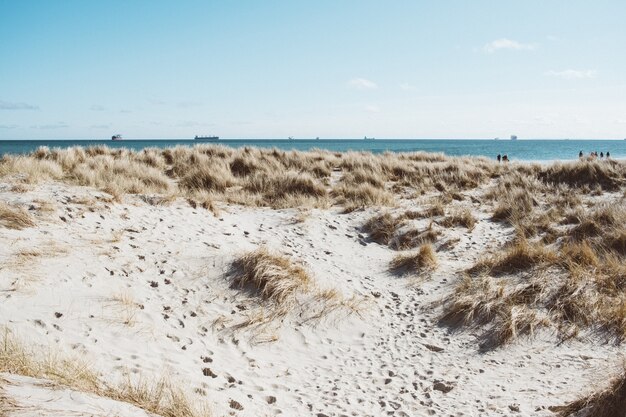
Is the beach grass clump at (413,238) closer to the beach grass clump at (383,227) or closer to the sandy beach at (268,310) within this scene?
the sandy beach at (268,310)

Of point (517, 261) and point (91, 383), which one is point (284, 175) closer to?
point (517, 261)

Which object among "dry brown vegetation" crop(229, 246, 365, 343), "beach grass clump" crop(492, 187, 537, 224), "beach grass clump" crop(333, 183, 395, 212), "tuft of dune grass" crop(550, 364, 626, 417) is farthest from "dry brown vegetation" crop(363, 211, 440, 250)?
"tuft of dune grass" crop(550, 364, 626, 417)

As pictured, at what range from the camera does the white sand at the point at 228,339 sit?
496 cm

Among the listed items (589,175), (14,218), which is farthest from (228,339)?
(589,175)

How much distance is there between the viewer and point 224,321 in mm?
6535

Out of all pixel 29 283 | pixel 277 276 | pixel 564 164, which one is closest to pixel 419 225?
pixel 277 276

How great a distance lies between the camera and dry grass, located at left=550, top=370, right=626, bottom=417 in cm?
368

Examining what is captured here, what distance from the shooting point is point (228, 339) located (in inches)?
243

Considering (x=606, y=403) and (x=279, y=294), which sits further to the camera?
(x=279, y=294)

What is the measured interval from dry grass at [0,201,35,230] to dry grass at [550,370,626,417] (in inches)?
319

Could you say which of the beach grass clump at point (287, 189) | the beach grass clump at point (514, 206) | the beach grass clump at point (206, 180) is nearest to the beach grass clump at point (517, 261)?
the beach grass clump at point (514, 206)

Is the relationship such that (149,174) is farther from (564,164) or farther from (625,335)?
(564,164)

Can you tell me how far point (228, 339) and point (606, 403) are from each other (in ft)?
14.4

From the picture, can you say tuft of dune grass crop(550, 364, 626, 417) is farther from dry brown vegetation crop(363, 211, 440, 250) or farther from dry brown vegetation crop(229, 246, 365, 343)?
dry brown vegetation crop(363, 211, 440, 250)
